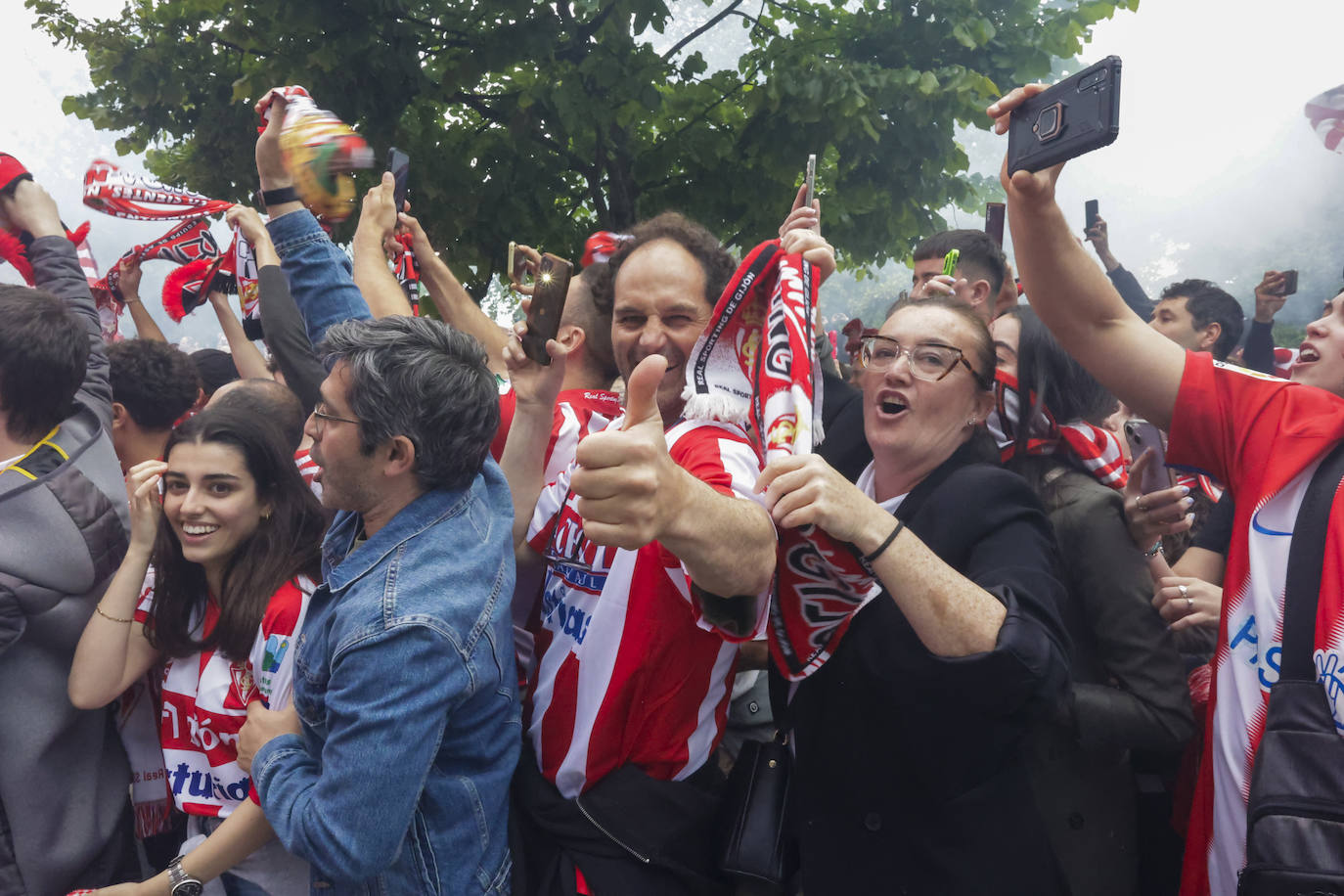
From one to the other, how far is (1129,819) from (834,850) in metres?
0.91

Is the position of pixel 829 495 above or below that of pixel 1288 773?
above

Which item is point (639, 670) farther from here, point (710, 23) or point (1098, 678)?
point (710, 23)

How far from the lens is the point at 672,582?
1.77 m

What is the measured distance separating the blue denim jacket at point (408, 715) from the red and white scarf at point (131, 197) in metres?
2.25

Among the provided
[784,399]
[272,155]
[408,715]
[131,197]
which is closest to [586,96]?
[131,197]

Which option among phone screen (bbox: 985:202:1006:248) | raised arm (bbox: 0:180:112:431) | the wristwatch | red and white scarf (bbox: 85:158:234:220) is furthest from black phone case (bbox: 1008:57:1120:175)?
red and white scarf (bbox: 85:158:234:220)

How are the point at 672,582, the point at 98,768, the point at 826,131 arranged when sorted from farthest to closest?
the point at 826,131
the point at 98,768
the point at 672,582

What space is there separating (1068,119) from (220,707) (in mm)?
2271

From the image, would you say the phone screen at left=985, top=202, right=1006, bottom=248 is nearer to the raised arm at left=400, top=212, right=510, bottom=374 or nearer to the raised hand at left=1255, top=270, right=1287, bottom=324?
the raised arm at left=400, top=212, right=510, bottom=374

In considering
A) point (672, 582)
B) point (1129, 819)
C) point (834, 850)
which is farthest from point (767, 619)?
point (1129, 819)

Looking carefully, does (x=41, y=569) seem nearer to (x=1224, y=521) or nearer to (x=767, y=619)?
(x=767, y=619)

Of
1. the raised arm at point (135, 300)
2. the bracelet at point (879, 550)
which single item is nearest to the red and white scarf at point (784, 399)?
the bracelet at point (879, 550)

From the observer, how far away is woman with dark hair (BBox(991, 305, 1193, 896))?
2.04m

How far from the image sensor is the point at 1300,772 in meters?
1.44
